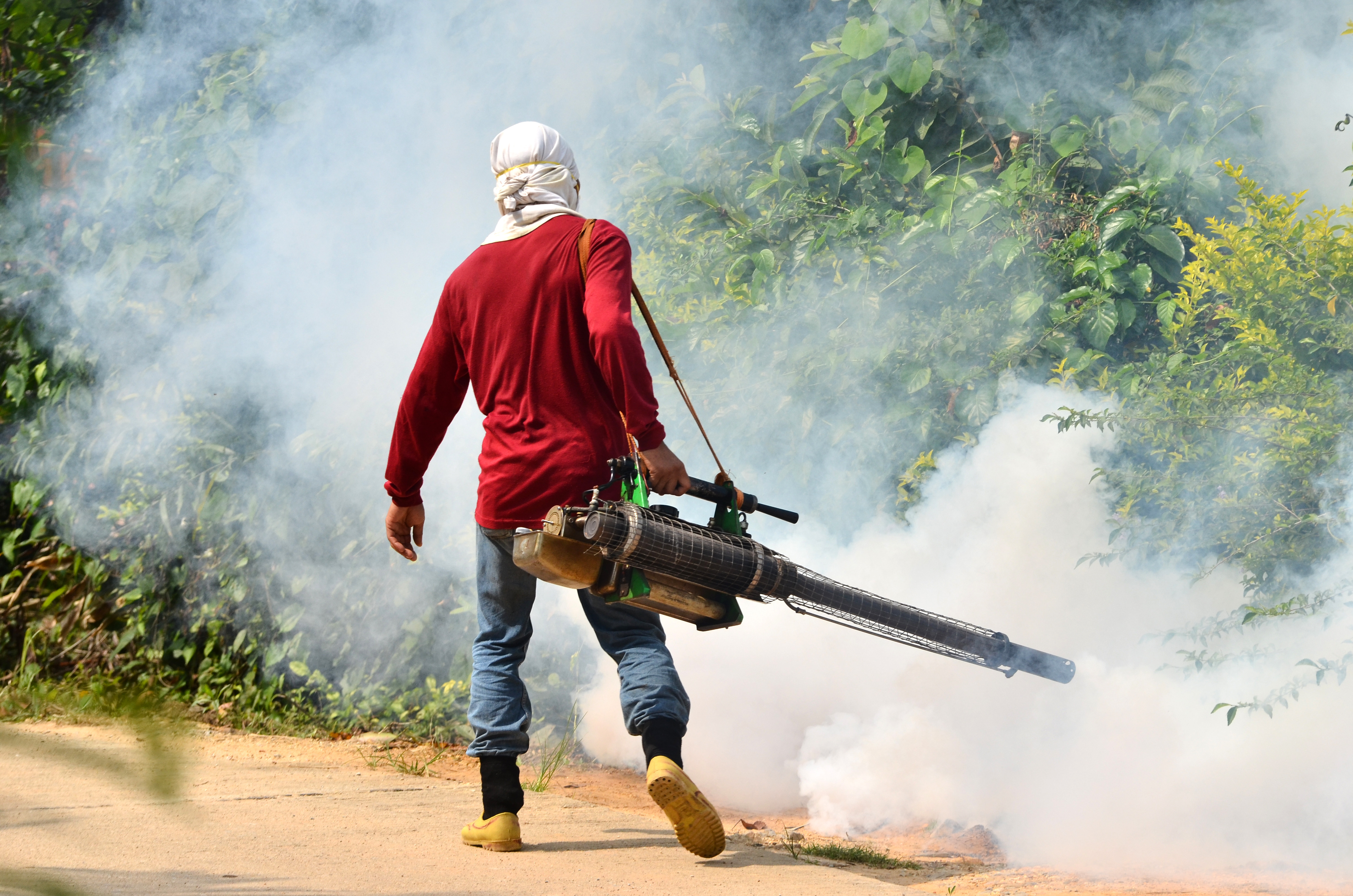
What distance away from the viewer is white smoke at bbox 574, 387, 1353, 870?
285 centimetres

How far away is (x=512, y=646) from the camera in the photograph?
2766 millimetres

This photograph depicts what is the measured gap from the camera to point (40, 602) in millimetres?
4945

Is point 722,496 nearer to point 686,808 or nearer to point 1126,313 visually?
point 686,808

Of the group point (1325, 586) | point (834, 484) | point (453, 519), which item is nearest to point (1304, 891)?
point (1325, 586)

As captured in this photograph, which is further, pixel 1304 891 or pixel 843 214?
pixel 843 214

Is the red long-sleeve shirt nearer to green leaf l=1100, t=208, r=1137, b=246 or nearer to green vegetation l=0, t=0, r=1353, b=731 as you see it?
green vegetation l=0, t=0, r=1353, b=731

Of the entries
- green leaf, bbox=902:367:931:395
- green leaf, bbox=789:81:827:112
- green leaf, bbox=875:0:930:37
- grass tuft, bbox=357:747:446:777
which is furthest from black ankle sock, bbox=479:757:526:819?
green leaf, bbox=875:0:930:37

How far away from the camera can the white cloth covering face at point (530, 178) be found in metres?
2.77

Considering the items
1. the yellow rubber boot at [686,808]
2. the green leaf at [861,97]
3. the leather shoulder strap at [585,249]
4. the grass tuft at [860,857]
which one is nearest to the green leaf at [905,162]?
the green leaf at [861,97]

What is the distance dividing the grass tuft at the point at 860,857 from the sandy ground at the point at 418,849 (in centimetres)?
2

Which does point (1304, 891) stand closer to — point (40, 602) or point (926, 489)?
point (926, 489)

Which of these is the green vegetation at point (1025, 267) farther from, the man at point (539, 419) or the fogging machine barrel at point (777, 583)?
the man at point (539, 419)

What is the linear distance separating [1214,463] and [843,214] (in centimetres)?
161

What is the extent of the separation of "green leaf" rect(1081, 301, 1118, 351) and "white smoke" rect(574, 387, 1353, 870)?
209 millimetres
